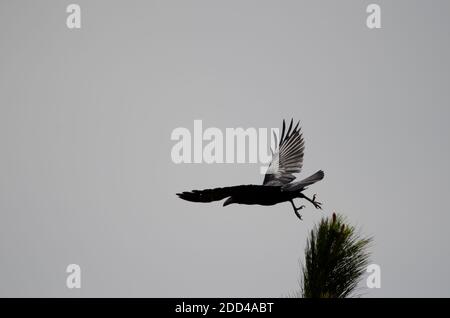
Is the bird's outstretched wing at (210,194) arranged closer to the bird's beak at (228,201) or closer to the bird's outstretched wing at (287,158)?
the bird's beak at (228,201)

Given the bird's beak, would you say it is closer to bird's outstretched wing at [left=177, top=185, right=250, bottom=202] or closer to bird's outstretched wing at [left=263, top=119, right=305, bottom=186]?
bird's outstretched wing at [left=177, top=185, right=250, bottom=202]

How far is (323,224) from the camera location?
6.35 m

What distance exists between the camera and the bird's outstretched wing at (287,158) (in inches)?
423

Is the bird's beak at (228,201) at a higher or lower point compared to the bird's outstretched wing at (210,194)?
lower

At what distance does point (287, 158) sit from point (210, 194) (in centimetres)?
588

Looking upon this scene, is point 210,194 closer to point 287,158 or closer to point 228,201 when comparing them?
point 228,201

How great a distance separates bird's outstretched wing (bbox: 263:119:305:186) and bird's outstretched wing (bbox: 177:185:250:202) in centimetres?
372

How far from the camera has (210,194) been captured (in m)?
6.27

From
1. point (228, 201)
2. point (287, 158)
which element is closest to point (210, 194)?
point (228, 201)

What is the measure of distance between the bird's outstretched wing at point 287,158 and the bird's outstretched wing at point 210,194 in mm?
3717
